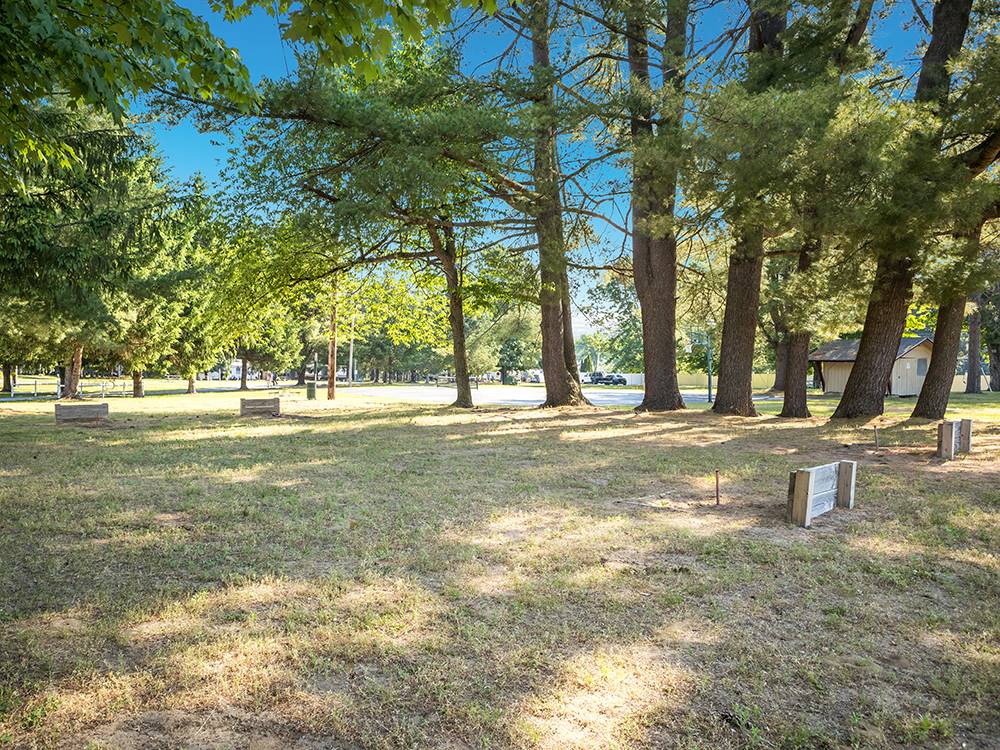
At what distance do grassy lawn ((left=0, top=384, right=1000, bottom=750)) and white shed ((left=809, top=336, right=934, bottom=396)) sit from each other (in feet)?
99.5

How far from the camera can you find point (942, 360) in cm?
1352

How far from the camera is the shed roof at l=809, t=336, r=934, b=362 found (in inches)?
1339

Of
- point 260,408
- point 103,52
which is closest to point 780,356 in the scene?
point 260,408

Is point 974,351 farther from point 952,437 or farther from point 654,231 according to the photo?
point 952,437

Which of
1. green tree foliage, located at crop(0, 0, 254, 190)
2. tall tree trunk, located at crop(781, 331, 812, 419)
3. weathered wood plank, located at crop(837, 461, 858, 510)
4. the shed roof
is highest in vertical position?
green tree foliage, located at crop(0, 0, 254, 190)

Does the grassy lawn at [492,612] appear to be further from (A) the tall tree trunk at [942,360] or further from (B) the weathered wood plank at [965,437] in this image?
(A) the tall tree trunk at [942,360]

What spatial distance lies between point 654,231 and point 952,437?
20.6ft

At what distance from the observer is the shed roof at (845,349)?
34.0 m

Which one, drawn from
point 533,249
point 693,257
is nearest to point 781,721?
point 533,249

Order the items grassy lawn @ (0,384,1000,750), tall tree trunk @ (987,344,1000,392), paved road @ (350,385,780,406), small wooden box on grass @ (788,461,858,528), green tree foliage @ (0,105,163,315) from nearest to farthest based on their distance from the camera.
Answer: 1. grassy lawn @ (0,384,1000,750)
2. small wooden box on grass @ (788,461,858,528)
3. green tree foliage @ (0,105,163,315)
4. paved road @ (350,385,780,406)
5. tall tree trunk @ (987,344,1000,392)


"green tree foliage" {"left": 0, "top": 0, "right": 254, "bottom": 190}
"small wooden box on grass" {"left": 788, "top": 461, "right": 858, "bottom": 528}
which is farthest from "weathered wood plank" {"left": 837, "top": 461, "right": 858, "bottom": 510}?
"green tree foliage" {"left": 0, "top": 0, "right": 254, "bottom": 190}

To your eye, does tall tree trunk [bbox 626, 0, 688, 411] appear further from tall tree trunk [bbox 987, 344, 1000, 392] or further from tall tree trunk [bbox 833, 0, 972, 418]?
tall tree trunk [bbox 987, 344, 1000, 392]

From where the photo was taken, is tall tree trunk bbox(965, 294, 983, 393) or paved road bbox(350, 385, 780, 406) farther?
tall tree trunk bbox(965, 294, 983, 393)

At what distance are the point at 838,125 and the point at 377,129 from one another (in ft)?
25.8
